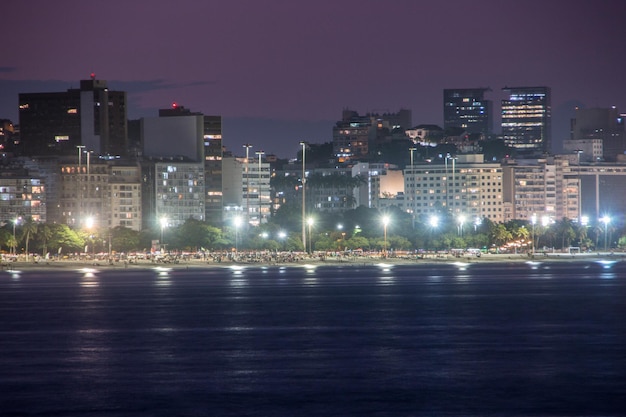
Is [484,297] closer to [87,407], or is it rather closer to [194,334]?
[194,334]

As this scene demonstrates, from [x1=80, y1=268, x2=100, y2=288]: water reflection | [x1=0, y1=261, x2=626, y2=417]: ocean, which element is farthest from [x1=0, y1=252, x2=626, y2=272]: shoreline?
[x1=0, y1=261, x2=626, y2=417]: ocean

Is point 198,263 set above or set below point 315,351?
above

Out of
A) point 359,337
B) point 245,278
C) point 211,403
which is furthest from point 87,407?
point 245,278

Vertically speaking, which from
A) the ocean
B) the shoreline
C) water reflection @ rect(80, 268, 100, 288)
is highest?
the shoreline

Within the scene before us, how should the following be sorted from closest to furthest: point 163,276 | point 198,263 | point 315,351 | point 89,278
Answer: point 315,351
point 89,278
point 163,276
point 198,263

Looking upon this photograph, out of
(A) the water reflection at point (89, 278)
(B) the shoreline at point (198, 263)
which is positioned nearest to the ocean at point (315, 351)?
(A) the water reflection at point (89, 278)

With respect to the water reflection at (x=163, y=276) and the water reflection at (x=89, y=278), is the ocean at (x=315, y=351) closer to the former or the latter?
the water reflection at (x=89, y=278)

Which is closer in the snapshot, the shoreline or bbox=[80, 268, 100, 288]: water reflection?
bbox=[80, 268, 100, 288]: water reflection

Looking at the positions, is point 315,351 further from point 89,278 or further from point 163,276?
point 163,276

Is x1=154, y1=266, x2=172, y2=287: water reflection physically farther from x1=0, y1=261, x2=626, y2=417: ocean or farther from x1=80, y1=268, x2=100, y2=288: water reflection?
x1=0, y1=261, x2=626, y2=417: ocean

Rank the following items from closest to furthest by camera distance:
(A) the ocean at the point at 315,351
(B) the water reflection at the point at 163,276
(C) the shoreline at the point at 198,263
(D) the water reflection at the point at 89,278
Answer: (A) the ocean at the point at 315,351 → (D) the water reflection at the point at 89,278 → (B) the water reflection at the point at 163,276 → (C) the shoreline at the point at 198,263

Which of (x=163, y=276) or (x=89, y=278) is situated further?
(x=163, y=276)

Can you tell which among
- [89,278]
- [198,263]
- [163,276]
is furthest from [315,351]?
[198,263]

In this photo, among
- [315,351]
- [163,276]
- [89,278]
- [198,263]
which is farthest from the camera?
[198,263]
